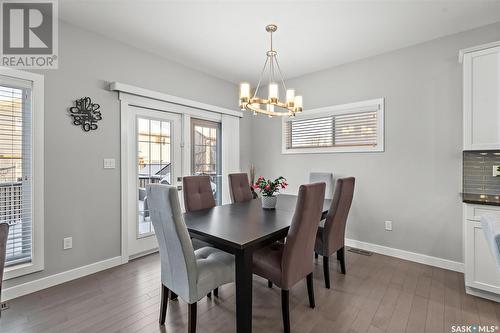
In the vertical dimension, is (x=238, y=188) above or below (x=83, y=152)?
below

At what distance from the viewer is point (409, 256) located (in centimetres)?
309

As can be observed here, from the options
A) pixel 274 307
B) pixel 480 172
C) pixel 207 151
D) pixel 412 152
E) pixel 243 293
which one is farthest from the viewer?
pixel 207 151

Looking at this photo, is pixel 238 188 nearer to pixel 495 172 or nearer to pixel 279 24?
pixel 279 24

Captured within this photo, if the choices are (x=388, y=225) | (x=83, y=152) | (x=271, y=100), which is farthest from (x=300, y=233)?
(x=83, y=152)

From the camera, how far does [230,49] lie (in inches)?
125

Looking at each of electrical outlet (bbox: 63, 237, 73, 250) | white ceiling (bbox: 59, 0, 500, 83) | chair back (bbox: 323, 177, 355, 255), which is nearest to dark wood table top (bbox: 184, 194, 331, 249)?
chair back (bbox: 323, 177, 355, 255)

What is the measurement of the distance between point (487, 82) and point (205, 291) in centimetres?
320

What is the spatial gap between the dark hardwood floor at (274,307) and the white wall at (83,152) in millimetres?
381

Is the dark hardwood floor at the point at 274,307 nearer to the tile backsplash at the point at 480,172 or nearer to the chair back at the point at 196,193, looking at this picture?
the chair back at the point at 196,193

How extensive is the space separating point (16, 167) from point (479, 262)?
441 cm

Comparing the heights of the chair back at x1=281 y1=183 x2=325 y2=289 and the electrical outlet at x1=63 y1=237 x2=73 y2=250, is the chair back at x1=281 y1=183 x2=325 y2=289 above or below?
above

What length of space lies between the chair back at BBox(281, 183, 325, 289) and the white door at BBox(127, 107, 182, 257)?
7.04ft

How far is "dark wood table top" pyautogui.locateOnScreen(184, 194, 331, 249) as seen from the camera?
64.4 inches

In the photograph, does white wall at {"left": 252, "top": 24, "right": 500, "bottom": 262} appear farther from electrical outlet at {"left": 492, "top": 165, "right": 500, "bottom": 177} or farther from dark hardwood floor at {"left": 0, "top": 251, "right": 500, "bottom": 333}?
dark hardwood floor at {"left": 0, "top": 251, "right": 500, "bottom": 333}
